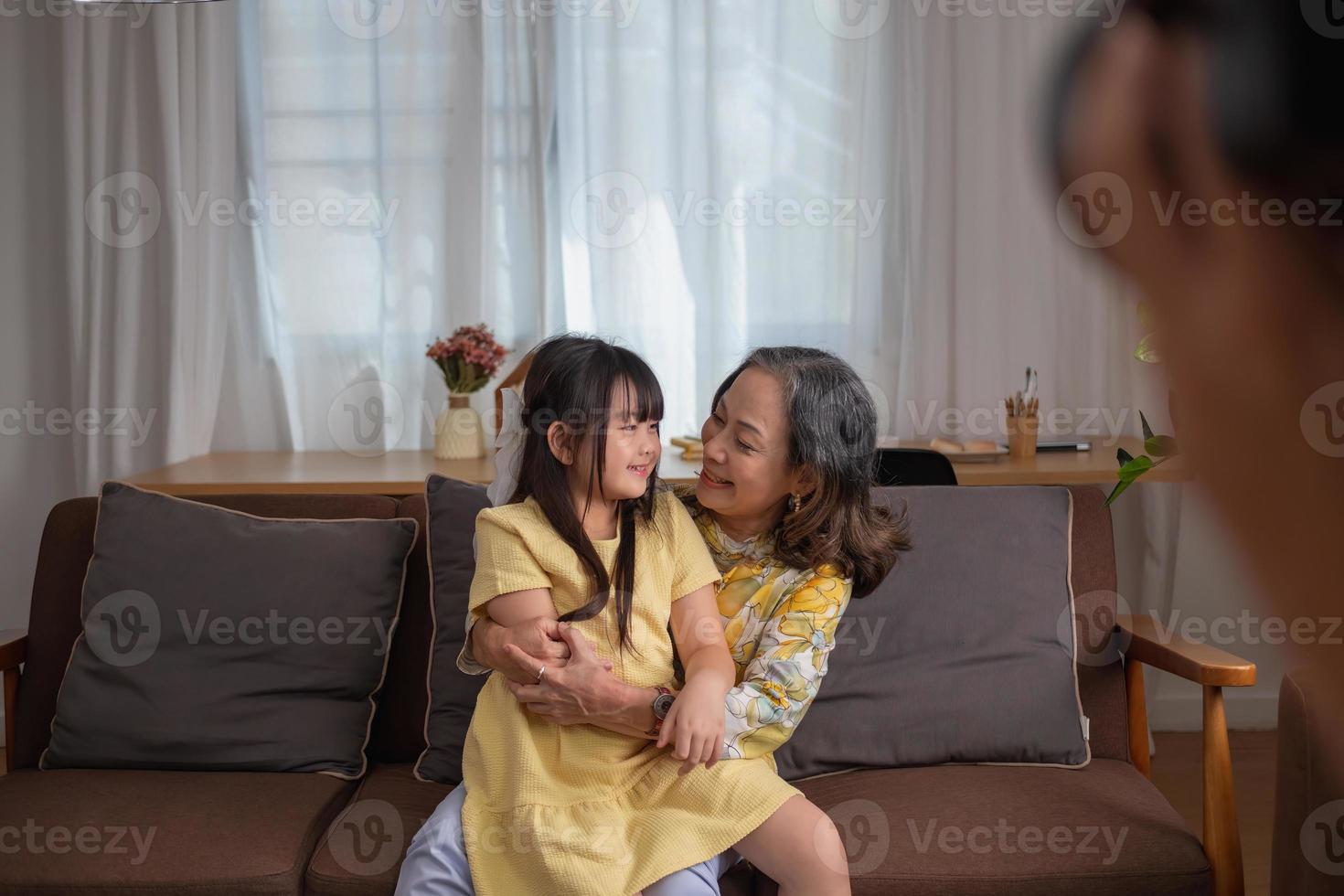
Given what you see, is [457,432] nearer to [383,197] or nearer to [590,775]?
[383,197]

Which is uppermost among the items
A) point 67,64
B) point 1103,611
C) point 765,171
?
point 67,64

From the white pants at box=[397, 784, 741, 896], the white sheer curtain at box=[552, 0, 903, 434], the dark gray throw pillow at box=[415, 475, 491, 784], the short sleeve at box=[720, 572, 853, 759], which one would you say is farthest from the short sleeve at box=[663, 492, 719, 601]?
the white sheer curtain at box=[552, 0, 903, 434]

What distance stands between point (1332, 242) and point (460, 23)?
3.61m

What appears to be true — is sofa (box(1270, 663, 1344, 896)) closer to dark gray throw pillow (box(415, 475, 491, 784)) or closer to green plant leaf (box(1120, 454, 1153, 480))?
green plant leaf (box(1120, 454, 1153, 480))

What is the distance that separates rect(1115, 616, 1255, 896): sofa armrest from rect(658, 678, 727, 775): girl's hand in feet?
2.85

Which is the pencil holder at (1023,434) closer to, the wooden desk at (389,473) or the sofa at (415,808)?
the wooden desk at (389,473)

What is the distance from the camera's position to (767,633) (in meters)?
1.72

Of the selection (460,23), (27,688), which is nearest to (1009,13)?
(460,23)

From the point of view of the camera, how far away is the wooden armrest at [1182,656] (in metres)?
1.91

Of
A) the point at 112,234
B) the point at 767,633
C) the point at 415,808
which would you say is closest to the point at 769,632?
the point at 767,633

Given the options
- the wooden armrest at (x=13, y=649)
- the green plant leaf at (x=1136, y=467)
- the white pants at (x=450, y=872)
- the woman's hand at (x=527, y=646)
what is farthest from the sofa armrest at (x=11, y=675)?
the green plant leaf at (x=1136, y=467)

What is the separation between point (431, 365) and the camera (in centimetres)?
362

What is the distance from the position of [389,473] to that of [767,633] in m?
1.62

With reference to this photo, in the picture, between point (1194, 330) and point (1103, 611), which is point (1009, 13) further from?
point (1194, 330)
